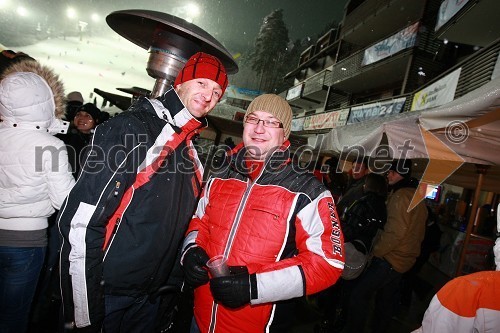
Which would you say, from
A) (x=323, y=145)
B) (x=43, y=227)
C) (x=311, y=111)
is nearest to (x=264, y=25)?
(x=311, y=111)

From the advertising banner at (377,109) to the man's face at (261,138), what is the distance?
1358 cm

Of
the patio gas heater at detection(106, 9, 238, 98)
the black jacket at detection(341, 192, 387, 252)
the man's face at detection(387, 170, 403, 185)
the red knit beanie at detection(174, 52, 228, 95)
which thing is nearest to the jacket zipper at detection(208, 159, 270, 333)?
the red knit beanie at detection(174, 52, 228, 95)

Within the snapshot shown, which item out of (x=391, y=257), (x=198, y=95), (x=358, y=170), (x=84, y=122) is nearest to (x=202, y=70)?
(x=198, y=95)

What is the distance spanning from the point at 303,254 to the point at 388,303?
10.8 ft

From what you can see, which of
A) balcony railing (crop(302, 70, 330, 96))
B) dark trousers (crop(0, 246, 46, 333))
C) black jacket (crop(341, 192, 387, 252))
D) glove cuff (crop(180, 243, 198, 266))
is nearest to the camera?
glove cuff (crop(180, 243, 198, 266))

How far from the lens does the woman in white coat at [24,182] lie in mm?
1990

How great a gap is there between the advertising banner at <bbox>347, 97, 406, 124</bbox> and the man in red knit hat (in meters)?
13.9

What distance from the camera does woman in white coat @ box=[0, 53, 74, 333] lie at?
6.53 ft

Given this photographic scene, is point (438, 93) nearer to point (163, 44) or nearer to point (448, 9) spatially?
point (448, 9)

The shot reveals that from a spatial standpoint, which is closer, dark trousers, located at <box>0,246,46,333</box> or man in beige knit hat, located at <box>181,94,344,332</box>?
man in beige knit hat, located at <box>181,94,344,332</box>

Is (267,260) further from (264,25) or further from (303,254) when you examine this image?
(264,25)

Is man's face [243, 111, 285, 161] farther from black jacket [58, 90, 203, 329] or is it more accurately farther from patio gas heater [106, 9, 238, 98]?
patio gas heater [106, 9, 238, 98]

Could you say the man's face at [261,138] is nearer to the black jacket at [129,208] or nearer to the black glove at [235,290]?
the black jacket at [129,208]

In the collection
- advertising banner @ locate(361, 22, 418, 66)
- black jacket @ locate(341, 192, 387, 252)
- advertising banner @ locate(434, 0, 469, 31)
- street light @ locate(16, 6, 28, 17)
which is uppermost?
advertising banner @ locate(361, 22, 418, 66)
